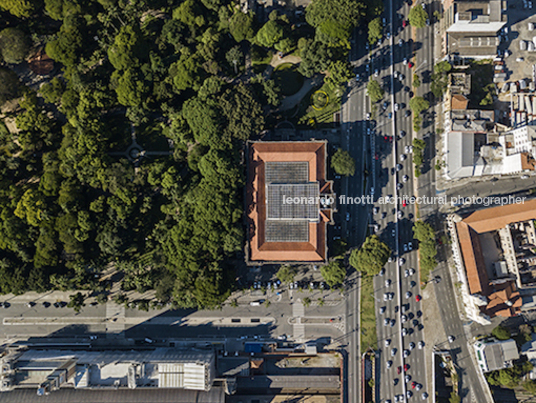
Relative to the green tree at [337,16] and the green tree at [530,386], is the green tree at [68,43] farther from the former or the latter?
the green tree at [530,386]

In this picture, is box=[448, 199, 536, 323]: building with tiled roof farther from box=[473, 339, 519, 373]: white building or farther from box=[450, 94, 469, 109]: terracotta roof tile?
box=[450, 94, 469, 109]: terracotta roof tile

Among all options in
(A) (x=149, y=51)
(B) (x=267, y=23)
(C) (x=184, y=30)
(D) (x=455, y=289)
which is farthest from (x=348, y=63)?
(D) (x=455, y=289)

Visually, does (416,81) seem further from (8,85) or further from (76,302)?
(76,302)

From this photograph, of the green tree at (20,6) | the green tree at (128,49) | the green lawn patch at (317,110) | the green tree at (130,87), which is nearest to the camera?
the green tree at (130,87)

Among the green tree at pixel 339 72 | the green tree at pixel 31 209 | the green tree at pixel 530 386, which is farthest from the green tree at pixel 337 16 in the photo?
the green tree at pixel 530 386

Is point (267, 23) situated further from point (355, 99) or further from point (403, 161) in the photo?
point (403, 161)
